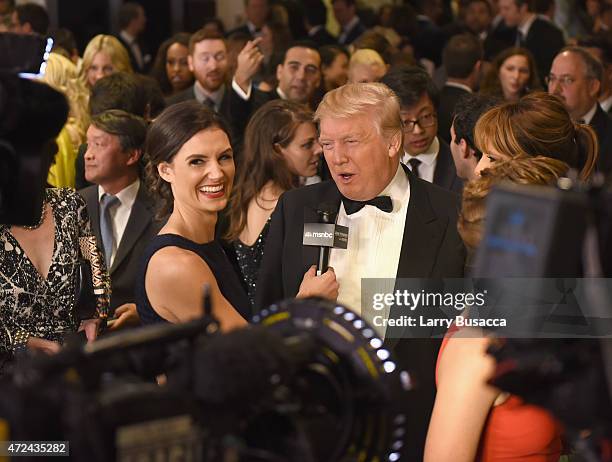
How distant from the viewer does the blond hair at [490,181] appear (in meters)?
2.30

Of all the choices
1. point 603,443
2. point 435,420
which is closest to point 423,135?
point 435,420

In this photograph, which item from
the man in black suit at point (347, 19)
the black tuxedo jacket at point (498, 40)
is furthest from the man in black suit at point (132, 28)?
the black tuxedo jacket at point (498, 40)

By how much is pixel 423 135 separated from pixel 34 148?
3569mm

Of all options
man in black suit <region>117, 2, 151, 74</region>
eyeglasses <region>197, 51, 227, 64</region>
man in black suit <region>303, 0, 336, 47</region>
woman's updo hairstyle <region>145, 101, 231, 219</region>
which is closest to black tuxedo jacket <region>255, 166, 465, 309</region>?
woman's updo hairstyle <region>145, 101, 231, 219</region>

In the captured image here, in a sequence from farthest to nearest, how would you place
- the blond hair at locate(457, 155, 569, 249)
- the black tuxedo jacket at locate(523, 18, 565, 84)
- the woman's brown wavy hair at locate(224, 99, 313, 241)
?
the black tuxedo jacket at locate(523, 18, 565, 84), the woman's brown wavy hair at locate(224, 99, 313, 241), the blond hair at locate(457, 155, 569, 249)

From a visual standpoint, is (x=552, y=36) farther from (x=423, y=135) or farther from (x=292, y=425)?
(x=292, y=425)

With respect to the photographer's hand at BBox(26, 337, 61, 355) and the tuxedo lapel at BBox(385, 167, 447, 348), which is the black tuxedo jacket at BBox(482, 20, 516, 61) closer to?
the tuxedo lapel at BBox(385, 167, 447, 348)

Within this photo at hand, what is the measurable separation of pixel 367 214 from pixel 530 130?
0.57 metres

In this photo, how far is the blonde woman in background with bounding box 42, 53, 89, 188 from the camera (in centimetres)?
573

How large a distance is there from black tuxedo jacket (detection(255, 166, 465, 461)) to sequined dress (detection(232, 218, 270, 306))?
844mm

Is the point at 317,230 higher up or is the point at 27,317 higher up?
the point at 317,230

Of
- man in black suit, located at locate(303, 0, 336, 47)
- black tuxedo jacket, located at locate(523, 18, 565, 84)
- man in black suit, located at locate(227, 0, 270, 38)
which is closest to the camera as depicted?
black tuxedo jacket, located at locate(523, 18, 565, 84)

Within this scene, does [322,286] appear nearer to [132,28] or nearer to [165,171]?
[165,171]

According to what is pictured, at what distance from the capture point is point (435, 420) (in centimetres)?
236
